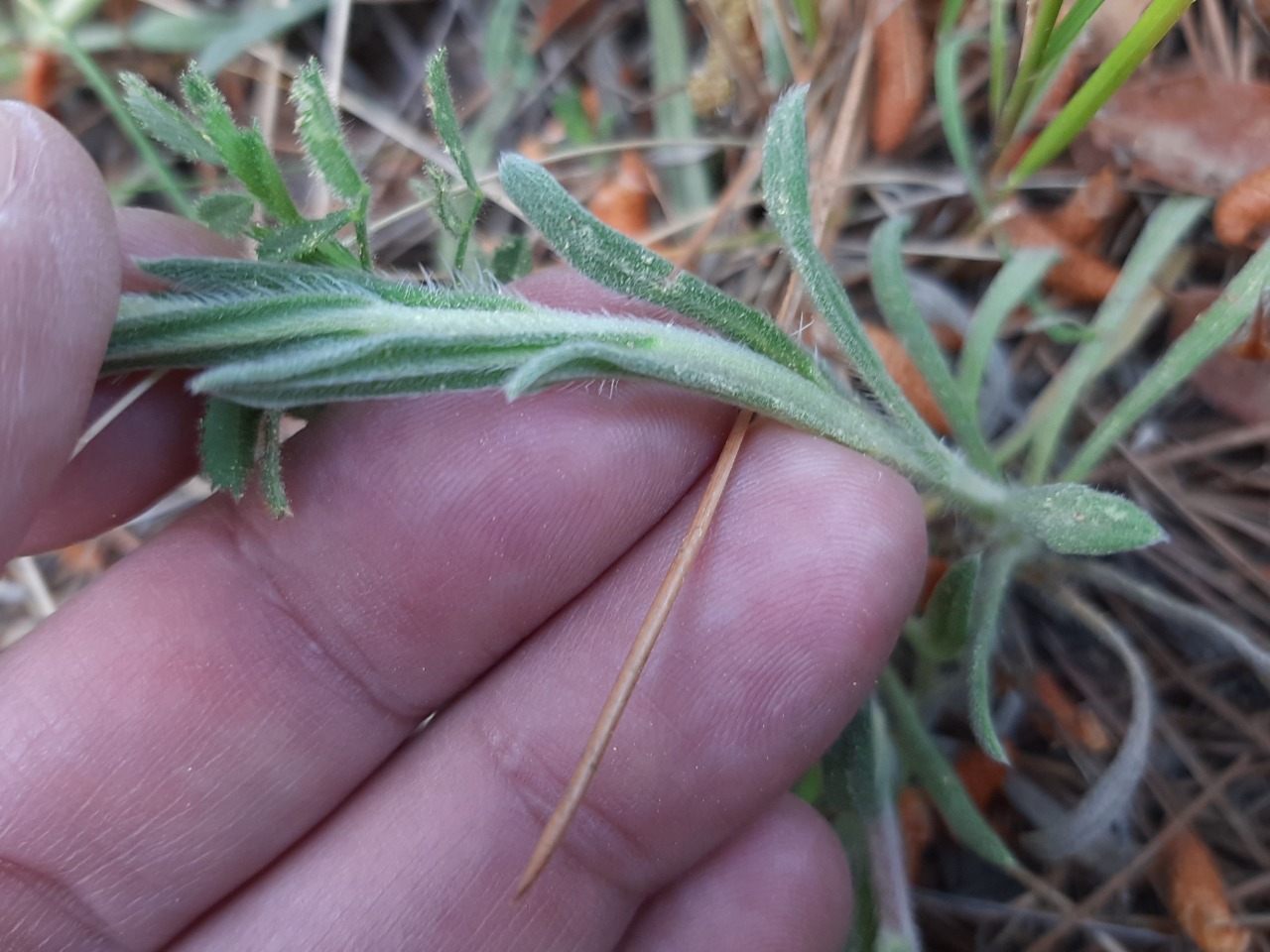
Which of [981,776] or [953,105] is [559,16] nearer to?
[953,105]

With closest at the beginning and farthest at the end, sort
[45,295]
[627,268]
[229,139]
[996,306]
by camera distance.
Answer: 1. [45,295]
2. [229,139]
3. [627,268]
4. [996,306]

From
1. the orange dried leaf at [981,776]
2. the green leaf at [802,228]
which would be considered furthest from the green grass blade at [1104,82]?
the orange dried leaf at [981,776]

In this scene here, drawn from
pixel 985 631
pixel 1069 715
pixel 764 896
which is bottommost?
pixel 1069 715

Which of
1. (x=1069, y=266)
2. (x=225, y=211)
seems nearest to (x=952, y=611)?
(x=1069, y=266)

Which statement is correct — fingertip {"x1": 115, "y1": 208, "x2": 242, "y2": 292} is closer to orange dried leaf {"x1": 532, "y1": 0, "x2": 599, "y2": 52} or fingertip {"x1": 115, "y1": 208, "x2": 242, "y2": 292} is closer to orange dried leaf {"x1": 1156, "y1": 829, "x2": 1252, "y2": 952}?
orange dried leaf {"x1": 532, "y1": 0, "x2": 599, "y2": 52}

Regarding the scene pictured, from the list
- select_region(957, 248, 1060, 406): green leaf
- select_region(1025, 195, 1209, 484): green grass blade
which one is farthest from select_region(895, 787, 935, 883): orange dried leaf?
select_region(957, 248, 1060, 406): green leaf

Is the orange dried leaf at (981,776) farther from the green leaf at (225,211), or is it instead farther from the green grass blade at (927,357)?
the green leaf at (225,211)
